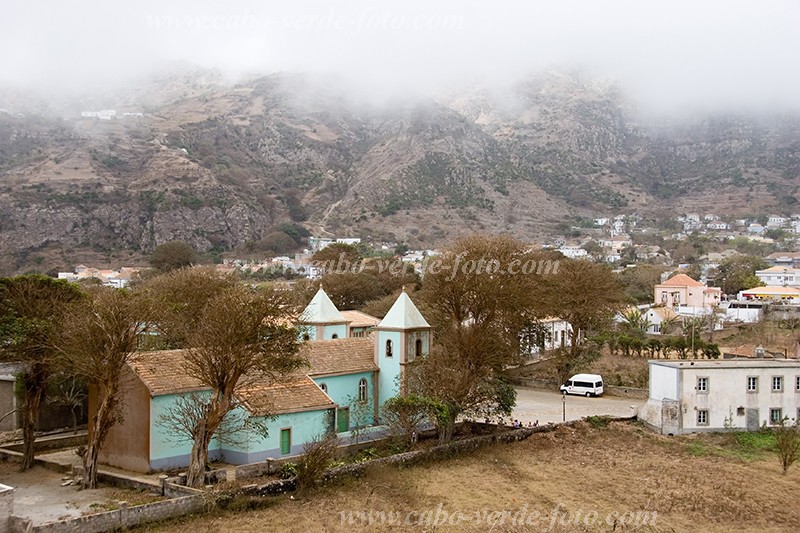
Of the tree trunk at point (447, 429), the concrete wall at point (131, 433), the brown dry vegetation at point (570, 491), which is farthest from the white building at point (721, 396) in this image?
the concrete wall at point (131, 433)

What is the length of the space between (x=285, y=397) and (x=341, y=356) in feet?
16.1

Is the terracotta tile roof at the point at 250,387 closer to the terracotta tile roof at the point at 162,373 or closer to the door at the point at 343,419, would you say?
the terracotta tile roof at the point at 162,373

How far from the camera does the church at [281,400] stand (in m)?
23.0

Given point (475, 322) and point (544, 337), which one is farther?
point (544, 337)

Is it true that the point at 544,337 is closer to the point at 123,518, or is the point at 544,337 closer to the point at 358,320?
the point at 358,320

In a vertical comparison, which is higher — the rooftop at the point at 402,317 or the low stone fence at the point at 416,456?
the rooftop at the point at 402,317

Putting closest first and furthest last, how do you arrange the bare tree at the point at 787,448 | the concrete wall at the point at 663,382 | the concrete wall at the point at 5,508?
the concrete wall at the point at 5,508 → the bare tree at the point at 787,448 → the concrete wall at the point at 663,382

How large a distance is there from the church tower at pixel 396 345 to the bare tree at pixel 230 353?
7.08 metres

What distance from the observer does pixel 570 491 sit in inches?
881

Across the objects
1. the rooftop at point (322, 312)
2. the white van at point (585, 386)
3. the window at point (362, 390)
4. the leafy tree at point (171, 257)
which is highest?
the leafy tree at point (171, 257)

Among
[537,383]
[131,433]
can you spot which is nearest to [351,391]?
[131,433]

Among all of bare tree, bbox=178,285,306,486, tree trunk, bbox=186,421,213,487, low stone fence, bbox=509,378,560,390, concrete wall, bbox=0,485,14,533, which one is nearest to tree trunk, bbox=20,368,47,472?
bare tree, bbox=178,285,306,486

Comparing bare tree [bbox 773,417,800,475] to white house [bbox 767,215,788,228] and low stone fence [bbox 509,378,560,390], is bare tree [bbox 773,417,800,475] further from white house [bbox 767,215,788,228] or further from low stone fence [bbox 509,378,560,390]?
white house [bbox 767,215,788,228]

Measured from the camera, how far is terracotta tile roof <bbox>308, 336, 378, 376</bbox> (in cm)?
2836
